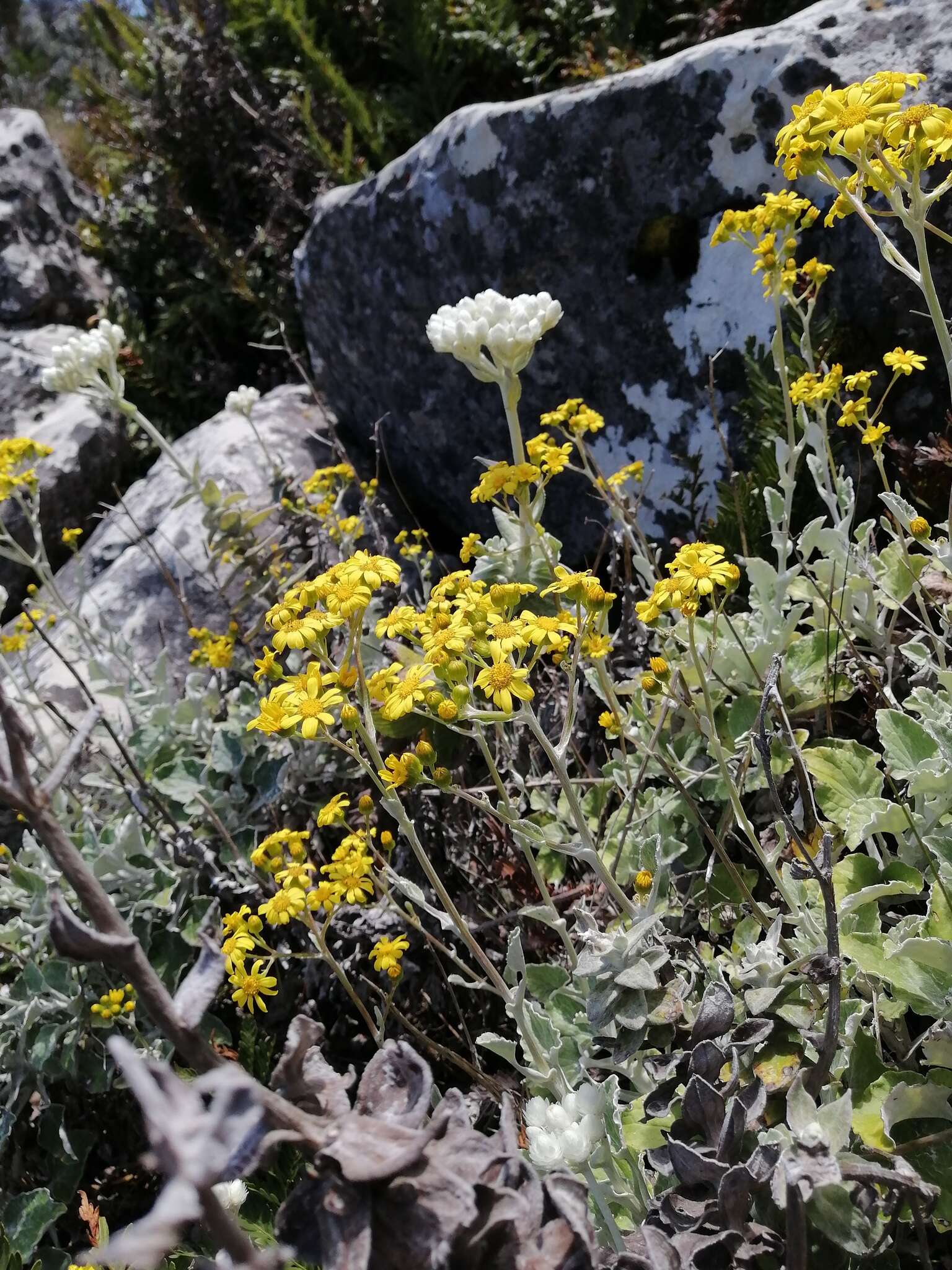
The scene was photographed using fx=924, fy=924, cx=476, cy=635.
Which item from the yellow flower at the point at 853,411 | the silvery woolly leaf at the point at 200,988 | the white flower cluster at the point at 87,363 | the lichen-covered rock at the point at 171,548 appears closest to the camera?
the silvery woolly leaf at the point at 200,988

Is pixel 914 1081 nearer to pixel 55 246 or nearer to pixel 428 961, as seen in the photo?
pixel 428 961

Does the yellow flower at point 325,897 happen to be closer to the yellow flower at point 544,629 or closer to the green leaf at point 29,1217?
the yellow flower at point 544,629

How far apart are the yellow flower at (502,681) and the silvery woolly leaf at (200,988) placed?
27.8 inches

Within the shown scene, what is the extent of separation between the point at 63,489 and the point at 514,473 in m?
3.32

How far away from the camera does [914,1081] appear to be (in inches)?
44.6

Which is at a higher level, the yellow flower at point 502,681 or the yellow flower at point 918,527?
the yellow flower at point 502,681

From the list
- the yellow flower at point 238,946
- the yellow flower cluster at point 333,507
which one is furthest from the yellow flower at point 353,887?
the yellow flower cluster at point 333,507

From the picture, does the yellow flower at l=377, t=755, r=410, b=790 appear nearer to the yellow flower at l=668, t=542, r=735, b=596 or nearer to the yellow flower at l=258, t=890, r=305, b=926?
the yellow flower at l=258, t=890, r=305, b=926

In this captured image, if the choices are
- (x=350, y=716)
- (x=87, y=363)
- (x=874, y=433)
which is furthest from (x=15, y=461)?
(x=874, y=433)

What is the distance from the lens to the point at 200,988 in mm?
547

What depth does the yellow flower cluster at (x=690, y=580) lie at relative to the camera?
129 cm

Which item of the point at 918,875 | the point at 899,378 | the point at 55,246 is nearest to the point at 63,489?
the point at 55,246

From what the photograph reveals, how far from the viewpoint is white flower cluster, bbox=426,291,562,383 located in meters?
1.66

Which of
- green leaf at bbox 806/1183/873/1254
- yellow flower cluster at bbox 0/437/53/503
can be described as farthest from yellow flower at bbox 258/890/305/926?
yellow flower cluster at bbox 0/437/53/503
